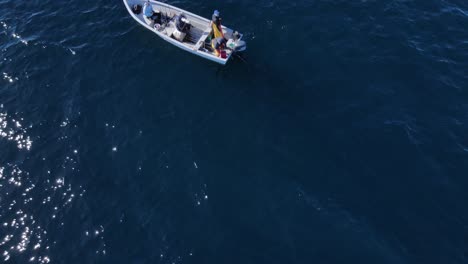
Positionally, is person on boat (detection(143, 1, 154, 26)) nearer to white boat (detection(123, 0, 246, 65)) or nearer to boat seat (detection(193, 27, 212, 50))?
white boat (detection(123, 0, 246, 65))

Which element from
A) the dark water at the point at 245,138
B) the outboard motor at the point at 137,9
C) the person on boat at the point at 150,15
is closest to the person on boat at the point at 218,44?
the dark water at the point at 245,138

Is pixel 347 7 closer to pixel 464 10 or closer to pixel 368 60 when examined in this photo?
pixel 368 60

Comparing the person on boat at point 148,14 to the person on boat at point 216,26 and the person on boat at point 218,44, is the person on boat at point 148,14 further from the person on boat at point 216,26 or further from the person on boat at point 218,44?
the person on boat at point 218,44

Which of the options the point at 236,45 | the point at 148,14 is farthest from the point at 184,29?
the point at 236,45

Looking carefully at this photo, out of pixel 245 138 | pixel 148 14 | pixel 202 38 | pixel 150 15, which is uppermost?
pixel 148 14

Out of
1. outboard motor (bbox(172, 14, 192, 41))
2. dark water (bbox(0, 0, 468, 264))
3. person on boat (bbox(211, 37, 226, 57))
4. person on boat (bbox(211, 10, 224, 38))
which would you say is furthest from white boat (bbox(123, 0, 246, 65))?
dark water (bbox(0, 0, 468, 264))

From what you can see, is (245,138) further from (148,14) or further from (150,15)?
(148,14)
